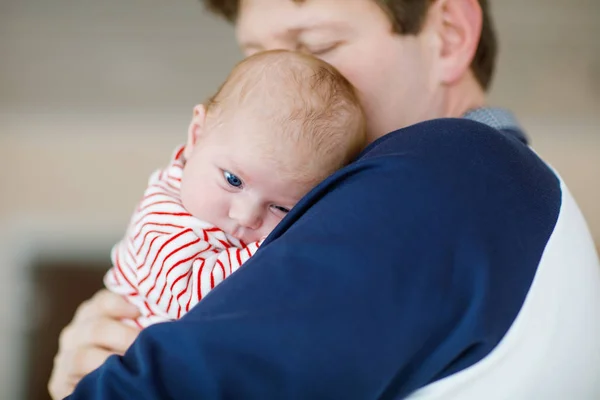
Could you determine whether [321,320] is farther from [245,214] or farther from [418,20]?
[418,20]

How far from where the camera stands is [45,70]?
301cm

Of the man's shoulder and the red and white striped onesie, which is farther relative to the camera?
the red and white striped onesie

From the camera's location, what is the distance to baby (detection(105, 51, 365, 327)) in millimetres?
845

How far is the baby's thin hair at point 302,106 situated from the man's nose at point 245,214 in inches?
2.6

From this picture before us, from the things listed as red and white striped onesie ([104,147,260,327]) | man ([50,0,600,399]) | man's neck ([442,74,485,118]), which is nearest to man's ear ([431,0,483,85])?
man's neck ([442,74,485,118])

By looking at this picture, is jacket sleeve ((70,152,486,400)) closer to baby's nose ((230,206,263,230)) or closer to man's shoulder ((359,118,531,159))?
man's shoulder ((359,118,531,159))

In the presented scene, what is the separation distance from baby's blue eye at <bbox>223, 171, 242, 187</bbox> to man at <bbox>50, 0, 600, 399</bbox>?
19cm

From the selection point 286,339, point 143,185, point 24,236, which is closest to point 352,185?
point 286,339

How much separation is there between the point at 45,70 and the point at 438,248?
2750 mm

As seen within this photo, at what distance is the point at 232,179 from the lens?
88 cm

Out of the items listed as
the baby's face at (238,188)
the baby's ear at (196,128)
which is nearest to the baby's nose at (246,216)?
the baby's face at (238,188)

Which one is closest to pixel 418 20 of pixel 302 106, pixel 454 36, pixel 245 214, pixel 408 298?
pixel 454 36

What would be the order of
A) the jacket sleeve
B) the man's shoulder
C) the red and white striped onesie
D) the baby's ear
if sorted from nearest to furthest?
the jacket sleeve < the man's shoulder < the red and white striped onesie < the baby's ear

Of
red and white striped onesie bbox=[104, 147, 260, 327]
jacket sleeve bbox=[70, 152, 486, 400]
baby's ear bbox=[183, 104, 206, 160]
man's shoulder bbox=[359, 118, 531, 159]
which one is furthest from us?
baby's ear bbox=[183, 104, 206, 160]
